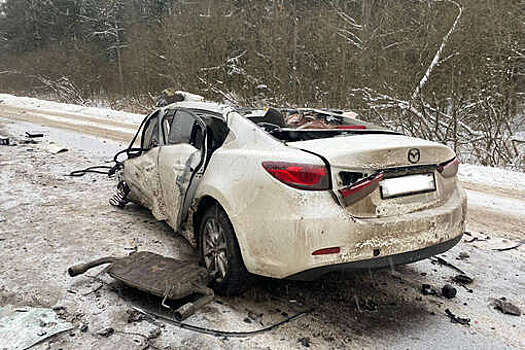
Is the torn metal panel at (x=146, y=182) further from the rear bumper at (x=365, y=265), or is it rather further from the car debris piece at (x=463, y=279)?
the car debris piece at (x=463, y=279)

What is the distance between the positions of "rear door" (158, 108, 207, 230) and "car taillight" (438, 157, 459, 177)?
188 centimetres

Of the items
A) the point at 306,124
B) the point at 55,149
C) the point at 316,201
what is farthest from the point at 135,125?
the point at 316,201

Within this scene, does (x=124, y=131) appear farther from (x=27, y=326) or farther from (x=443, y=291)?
(x=443, y=291)

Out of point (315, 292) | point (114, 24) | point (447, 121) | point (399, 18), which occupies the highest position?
point (114, 24)

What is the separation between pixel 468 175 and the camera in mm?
7492

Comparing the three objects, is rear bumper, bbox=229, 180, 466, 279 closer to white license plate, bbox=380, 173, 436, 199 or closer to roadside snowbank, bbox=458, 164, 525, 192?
white license plate, bbox=380, 173, 436, 199

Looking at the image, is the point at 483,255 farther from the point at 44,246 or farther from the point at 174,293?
the point at 44,246

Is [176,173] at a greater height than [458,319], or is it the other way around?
[176,173]

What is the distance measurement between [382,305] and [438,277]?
0.78 metres

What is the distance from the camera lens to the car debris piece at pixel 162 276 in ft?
9.90

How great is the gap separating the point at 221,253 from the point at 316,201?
38.4 inches

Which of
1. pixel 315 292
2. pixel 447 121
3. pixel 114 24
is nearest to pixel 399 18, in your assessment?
pixel 447 121

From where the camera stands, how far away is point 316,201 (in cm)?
265

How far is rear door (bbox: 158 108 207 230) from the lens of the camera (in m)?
3.69
